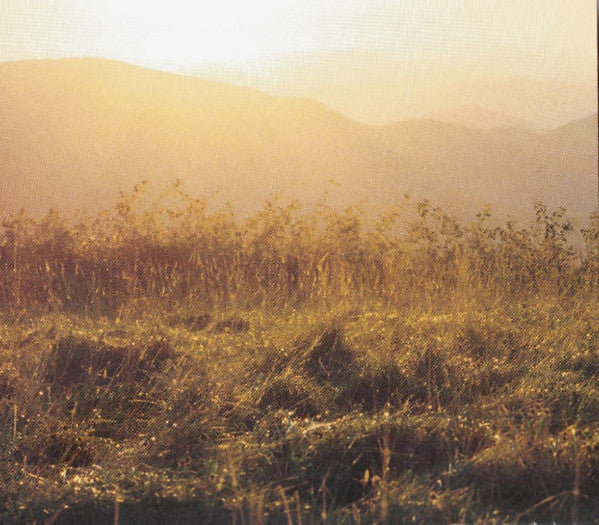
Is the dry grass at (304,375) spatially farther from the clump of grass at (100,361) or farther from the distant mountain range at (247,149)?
the distant mountain range at (247,149)

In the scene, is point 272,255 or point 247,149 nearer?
point 272,255

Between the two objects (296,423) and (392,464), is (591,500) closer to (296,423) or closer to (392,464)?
(392,464)

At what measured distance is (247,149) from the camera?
39.0 meters

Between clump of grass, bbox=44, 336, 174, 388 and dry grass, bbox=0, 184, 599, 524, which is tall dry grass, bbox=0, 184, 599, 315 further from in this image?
clump of grass, bbox=44, 336, 174, 388

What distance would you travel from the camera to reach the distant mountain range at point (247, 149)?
1423 inches

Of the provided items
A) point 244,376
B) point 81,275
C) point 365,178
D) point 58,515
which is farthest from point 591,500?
point 365,178

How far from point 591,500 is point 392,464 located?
0.83 metres

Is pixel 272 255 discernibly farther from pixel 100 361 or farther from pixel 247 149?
pixel 247 149

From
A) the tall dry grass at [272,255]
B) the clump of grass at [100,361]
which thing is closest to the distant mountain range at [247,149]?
the tall dry grass at [272,255]

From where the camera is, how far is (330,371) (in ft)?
18.3

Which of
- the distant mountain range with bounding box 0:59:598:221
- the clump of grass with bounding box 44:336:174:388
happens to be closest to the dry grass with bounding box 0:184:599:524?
the clump of grass with bounding box 44:336:174:388

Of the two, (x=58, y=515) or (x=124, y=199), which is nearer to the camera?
(x=58, y=515)

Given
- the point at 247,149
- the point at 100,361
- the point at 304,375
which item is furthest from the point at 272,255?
the point at 247,149

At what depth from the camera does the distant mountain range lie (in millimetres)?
36156
